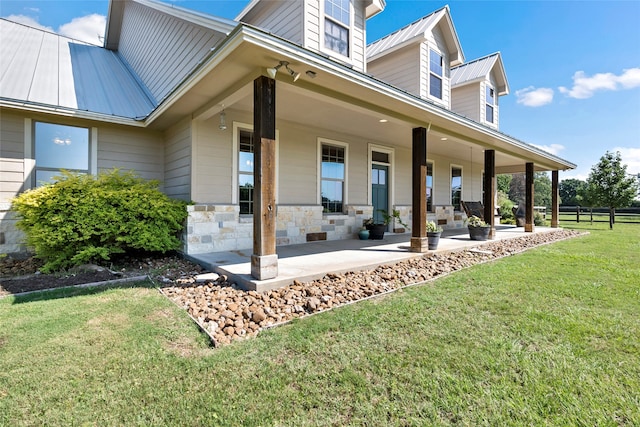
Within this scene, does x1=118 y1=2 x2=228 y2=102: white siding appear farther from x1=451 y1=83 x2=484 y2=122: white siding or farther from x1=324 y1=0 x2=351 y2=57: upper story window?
x1=451 y1=83 x2=484 y2=122: white siding

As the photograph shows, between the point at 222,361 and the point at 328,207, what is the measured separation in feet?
19.2

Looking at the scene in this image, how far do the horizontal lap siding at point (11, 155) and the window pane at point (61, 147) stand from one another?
241 millimetres

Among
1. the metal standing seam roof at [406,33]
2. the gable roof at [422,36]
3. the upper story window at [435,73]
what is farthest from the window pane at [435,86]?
the metal standing seam roof at [406,33]

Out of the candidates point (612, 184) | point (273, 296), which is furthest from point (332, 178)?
point (612, 184)

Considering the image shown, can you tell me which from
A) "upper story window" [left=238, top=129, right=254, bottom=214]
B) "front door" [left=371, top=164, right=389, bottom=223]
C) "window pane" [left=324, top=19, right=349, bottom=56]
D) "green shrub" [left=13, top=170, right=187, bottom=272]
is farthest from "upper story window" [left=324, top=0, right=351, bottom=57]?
"green shrub" [left=13, top=170, right=187, bottom=272]

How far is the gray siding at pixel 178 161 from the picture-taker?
595 cm

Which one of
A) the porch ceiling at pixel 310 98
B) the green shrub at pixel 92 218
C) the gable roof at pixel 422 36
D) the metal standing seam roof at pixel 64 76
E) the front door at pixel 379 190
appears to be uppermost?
the gable roof at pixel 422 36

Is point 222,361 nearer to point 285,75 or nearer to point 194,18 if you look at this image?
point 285,75

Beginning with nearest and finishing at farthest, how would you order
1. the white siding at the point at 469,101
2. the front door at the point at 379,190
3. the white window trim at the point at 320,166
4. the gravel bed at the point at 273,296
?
1. the gravel bed at the point at 273,296
2. the white window trim at the point at 320,166
3. the front door at the point at 379,190
4. the white siding at the point at 469,101

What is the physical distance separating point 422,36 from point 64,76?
9389mm

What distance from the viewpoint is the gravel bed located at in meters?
2.92

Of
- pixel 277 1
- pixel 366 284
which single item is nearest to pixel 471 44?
pixel 277 1

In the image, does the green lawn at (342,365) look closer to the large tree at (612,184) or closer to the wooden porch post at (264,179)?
the wooden porch post at (264,179)

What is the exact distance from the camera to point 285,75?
4082 mm
